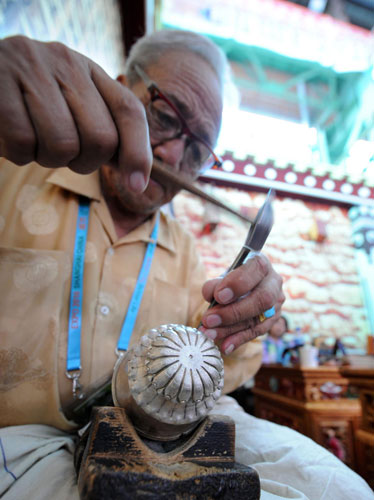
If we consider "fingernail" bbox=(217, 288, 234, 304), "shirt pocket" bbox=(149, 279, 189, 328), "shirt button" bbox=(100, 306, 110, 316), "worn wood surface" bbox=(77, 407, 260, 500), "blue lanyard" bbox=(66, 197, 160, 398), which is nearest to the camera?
"worn wood surface" bbox=(77, 407, 260, 500)

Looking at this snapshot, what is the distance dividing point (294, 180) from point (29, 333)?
415 centimetres

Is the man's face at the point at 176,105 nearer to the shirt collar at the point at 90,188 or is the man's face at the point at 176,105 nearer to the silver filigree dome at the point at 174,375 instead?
the shirt collar at the point at 90,188

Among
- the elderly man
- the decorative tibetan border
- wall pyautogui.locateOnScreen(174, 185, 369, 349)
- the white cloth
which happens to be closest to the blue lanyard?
the elderly man

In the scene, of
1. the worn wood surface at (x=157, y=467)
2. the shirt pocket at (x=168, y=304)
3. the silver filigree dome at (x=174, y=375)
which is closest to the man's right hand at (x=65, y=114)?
the silver filigree dome at (x=174, y=375)

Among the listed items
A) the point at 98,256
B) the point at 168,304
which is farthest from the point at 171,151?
the point at 168,304

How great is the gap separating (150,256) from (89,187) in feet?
1.24

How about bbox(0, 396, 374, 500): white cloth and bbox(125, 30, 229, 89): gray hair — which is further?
bbox(125, 30, 229, 89): gray hair

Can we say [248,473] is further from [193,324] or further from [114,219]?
[114,219]

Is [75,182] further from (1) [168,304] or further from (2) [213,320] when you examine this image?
(2) [213,320]

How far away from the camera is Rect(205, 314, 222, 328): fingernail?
0.74 metres

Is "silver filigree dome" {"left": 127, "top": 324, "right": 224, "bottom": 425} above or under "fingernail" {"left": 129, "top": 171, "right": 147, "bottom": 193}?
under

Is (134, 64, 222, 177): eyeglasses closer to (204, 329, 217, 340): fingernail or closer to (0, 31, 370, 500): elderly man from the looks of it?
(0, 31, 370, 500): elderly man

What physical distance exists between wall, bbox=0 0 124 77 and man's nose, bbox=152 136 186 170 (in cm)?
78

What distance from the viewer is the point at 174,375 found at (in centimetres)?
51
